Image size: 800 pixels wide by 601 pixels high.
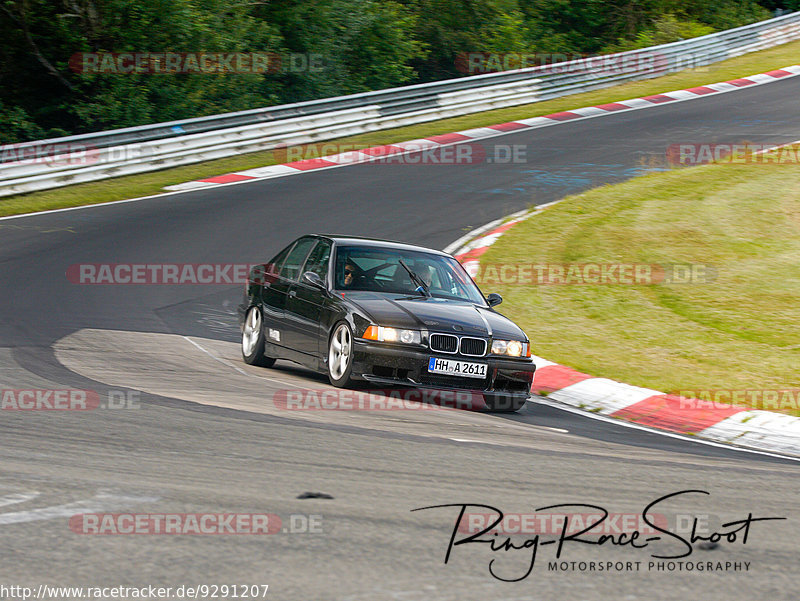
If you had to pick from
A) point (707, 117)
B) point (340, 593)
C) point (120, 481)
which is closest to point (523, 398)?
point (120, 481)

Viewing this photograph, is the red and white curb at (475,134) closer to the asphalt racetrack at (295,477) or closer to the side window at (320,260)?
the asphalt racetrack at (295,477)

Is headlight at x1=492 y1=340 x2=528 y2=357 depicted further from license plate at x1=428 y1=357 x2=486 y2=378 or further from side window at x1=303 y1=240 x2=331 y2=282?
side window at x1=303 y1=240 x2=331 y2=282

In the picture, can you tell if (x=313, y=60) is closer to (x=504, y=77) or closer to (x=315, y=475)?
(x=504, y=77)

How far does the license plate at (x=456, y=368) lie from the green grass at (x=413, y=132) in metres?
11.4

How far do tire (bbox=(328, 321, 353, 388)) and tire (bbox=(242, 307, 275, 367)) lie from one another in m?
1.29

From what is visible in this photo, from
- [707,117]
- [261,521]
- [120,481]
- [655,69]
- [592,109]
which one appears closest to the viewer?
[261,521]

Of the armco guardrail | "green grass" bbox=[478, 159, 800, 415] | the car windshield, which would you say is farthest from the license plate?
the armco guardrail

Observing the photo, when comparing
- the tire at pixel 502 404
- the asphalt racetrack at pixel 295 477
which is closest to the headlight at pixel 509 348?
the tire at pixel 502 404

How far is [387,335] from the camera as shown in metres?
8.24

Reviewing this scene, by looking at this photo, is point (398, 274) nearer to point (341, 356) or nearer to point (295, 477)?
point (341, 356)

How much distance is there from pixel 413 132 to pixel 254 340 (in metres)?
15.7

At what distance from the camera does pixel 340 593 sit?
142 inches

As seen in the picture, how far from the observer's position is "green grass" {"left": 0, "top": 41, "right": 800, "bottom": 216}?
18.7 meters

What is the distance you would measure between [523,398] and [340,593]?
5.14 m
